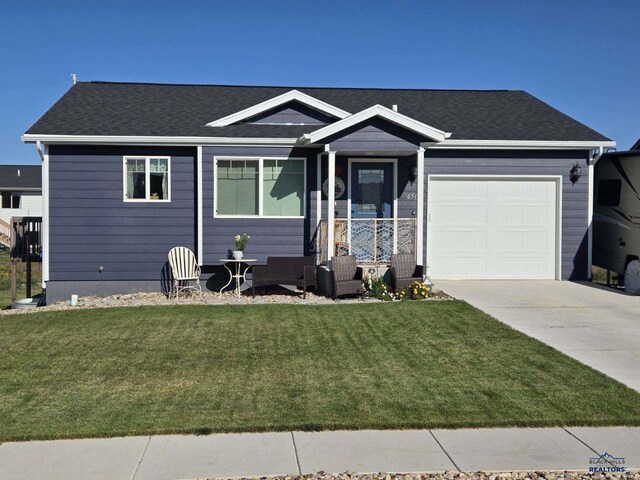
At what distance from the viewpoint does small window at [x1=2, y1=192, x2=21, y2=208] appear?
156 feet

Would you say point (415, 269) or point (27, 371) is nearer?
point (27, 371)

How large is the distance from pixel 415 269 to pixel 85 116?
7375 millimetres

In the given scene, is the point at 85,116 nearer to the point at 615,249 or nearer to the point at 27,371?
the point at 27,371

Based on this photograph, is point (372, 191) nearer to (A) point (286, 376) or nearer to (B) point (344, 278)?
(B) point (344, 278)

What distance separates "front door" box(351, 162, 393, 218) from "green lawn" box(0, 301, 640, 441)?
376 cm

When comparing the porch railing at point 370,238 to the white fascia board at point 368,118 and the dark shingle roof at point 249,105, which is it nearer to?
the white fascia board at point 368,118

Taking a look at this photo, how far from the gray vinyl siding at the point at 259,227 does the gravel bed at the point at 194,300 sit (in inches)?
33.8

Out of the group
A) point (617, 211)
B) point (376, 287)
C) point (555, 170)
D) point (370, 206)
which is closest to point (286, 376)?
point (376, 287)

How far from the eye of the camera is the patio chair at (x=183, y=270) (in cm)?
1424

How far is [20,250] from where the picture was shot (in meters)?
14.9

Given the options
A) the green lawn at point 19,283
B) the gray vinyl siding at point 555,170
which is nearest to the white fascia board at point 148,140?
the gray vinyl siding at point 555,170

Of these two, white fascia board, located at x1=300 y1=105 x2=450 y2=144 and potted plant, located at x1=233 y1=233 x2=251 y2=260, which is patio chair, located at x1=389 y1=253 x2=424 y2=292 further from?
potted plant, located at x1=233 y1=233 x2=251 y2=260

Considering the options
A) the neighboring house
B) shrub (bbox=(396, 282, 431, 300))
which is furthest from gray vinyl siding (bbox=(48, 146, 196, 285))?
the neighboring house

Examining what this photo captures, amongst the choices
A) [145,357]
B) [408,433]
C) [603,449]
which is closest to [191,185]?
[145,357]
